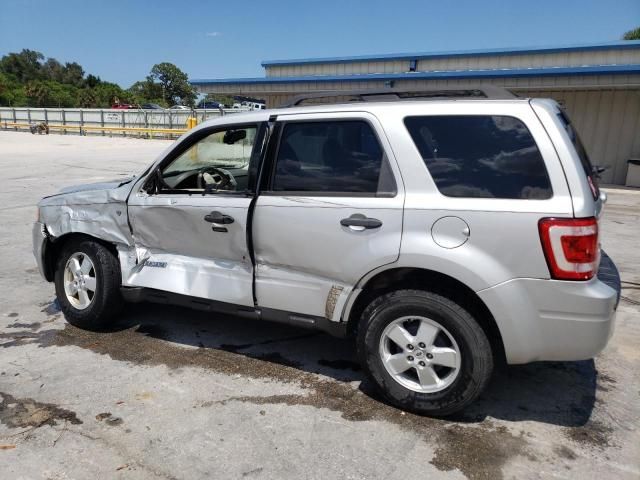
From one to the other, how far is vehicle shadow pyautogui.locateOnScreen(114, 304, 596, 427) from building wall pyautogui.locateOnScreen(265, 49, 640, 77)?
14.3m

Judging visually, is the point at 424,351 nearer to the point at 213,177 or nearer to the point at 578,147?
the point at 578,147

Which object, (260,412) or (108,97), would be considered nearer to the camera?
(260,412)

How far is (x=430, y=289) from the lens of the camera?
3.13m

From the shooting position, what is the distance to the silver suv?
9.21 feet

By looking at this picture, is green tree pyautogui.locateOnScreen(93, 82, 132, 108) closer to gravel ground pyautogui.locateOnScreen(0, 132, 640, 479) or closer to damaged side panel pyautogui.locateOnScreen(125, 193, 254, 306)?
→ damaged side panel pyautogui.locateOnScreen(125, 193, 254, 306)

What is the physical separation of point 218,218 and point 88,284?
4.75 feet

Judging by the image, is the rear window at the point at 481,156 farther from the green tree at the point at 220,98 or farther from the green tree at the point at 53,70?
the green tree at the point at 53,70

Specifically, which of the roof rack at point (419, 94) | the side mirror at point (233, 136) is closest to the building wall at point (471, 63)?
the roof rack at point (419, 94)

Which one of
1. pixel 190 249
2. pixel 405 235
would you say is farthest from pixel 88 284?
pixel 405 235

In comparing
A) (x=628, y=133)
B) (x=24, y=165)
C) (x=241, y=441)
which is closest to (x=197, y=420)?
(x=241, y=441)

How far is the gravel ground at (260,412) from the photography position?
9.07 ft

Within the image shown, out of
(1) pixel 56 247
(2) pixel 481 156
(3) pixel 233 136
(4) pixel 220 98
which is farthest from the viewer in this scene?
(4) pixel 220 98

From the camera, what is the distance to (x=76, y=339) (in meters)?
4.34

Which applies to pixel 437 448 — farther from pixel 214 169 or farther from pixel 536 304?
pixel 214 169
